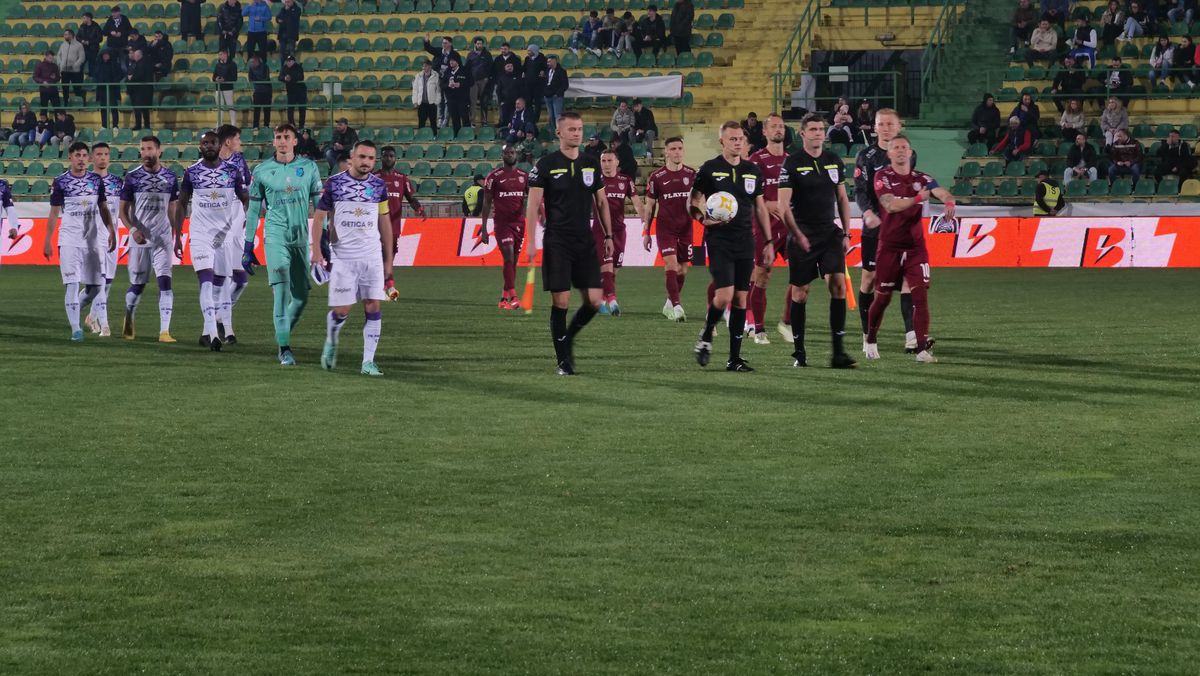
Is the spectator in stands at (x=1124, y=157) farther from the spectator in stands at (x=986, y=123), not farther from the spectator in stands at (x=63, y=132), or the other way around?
the spectator in stands at (x=63, y=132)

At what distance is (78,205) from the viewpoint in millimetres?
18469

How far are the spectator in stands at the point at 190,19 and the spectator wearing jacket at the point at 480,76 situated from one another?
8001 millimetres

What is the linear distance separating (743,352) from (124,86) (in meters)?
27.9

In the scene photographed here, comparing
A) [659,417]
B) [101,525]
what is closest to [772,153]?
[659,417]

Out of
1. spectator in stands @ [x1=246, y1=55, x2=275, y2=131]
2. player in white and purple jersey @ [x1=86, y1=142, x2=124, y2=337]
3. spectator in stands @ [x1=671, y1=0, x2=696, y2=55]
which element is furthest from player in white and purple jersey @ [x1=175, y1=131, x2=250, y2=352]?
spectator in stands @ [x1=671, y1=0, x2=696, y2=55]

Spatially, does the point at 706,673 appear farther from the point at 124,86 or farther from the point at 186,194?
the point at 124,86

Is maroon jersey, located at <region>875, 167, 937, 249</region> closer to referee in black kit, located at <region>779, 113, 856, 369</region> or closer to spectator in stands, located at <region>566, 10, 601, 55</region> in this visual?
referee in black kit, located at <region>779, 113, 856, 369</region>

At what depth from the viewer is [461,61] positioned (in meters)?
39.4

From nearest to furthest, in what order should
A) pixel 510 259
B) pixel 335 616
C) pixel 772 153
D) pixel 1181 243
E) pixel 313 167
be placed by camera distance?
pixel 335 616, pixel 313 167, pixel 772 153, pixel 510 259, pixel 1181 243

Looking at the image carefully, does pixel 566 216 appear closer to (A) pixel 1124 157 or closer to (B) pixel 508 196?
(B) pixel 508 196

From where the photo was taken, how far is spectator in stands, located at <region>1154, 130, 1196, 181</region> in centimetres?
3247

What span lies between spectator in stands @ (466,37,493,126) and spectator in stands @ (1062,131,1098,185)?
498 inches

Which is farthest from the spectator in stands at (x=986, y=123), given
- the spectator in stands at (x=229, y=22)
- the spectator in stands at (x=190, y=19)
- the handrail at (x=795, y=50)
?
the spectator in stands at (x=190, y=19)

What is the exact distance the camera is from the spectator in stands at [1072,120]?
33.8 metres
